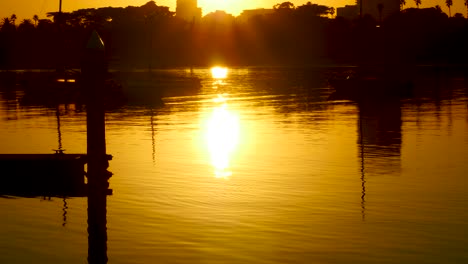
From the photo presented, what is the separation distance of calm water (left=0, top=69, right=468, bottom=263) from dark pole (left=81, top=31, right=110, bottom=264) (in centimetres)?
125

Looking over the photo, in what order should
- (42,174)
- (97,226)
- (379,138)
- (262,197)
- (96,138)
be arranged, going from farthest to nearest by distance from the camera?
(379,138) < (42,174) < (262,197) < (97,226) < (96,138)

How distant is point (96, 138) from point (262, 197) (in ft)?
34.1

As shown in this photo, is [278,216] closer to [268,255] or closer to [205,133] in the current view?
[268,255]

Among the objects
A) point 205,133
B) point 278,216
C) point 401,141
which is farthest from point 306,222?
point 205,133

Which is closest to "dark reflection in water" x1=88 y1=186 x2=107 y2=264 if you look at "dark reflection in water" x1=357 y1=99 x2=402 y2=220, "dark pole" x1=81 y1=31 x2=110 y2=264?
"dark pole" x1=81 y1=31 x2=110 y2=264

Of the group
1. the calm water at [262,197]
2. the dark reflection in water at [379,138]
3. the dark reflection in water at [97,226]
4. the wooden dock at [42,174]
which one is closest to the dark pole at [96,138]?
the dark reflection in water at [97,226]

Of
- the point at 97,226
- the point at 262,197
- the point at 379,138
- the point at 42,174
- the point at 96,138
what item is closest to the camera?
the point at 96,138

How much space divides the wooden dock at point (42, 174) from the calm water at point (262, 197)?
1.21m

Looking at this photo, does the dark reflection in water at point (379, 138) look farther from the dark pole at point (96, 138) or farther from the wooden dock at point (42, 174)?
the wooden dock at point (42, 174)

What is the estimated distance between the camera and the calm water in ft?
70.8

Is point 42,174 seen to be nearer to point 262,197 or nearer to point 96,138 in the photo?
point 262,197

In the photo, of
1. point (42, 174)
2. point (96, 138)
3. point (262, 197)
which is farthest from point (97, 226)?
point (42, 174)

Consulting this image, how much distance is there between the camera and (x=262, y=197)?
93.6 feet

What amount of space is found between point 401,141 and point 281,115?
21.8m
